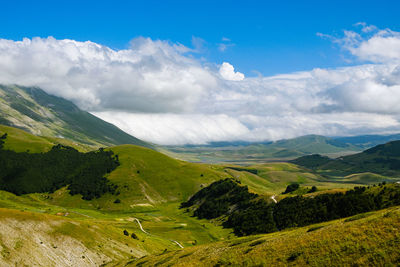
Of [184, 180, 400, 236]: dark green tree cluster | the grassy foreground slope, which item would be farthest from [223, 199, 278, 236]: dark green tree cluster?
the grassy foreground slope

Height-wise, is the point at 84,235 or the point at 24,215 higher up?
the point at 24,215

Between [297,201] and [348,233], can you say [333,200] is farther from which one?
[348,233]

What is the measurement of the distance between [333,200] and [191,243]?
7615 cm

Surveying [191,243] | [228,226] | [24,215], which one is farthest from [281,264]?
[228,226]

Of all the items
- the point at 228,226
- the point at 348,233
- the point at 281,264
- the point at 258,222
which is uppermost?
the point at 348,233

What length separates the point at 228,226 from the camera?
183 metres

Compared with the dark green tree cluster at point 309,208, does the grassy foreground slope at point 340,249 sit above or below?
above

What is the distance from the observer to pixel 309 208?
139 m

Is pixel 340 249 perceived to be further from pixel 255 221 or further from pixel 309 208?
pixel 255 221

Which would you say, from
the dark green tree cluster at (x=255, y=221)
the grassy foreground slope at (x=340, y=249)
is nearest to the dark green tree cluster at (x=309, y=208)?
the dark green tree cluster at (x=255, y=221)

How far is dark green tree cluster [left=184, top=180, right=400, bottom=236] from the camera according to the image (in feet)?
372

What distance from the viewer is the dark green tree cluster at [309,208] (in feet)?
372

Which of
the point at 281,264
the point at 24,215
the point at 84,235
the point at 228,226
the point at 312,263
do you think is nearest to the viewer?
the point at 312,263

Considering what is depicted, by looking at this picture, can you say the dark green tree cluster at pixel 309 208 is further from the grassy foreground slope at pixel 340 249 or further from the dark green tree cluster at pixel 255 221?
the grassy foreground slope at pixel 340 249
